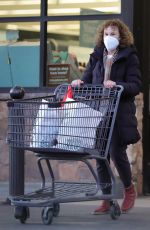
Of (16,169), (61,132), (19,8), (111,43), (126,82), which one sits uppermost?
(19,8)

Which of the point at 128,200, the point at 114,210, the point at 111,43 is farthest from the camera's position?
the point at 128,200

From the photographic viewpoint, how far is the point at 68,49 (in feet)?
27.4

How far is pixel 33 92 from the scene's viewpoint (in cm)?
828

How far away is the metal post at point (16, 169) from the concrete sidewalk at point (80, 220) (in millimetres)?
298

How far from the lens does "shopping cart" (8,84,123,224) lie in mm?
5785

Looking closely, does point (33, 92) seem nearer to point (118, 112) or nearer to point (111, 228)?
point (118, 112)

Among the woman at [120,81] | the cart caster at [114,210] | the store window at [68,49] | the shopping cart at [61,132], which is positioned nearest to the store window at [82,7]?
the store window at [68,49]

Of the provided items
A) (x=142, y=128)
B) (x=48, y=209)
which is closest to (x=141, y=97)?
(x=142, y=128)

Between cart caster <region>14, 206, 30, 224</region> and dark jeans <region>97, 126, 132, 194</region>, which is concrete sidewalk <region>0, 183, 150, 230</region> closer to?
cart caster <region>14, 206, 30, 224</region>

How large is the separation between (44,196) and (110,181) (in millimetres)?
770

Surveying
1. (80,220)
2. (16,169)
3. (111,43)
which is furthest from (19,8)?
(80,220)

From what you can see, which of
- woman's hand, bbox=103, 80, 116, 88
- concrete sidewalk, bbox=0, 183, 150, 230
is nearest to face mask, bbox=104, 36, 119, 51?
woman's hand, bbox=103, 80, 116, 88

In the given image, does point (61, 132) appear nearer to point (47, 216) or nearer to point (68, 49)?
point (47, 216)

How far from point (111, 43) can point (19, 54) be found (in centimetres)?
231
